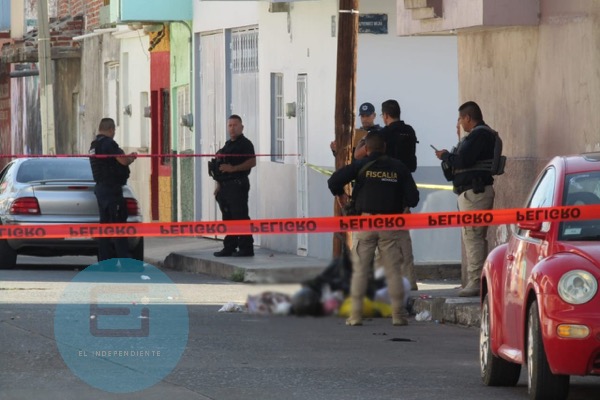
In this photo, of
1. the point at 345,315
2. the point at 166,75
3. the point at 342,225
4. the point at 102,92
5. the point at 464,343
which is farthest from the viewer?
the point at 102,92

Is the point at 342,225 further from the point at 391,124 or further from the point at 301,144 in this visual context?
the point at 301,144

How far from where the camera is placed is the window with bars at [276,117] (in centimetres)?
2430

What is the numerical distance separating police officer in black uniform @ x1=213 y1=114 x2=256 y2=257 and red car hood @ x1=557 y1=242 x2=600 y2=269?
12.7m

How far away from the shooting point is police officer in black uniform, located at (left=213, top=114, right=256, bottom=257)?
867 inches

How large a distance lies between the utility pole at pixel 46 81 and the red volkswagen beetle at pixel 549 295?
21.2 m

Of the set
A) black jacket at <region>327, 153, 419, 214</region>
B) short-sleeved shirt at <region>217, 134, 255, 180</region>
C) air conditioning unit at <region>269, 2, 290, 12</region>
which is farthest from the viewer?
air conditioning unit at <region>269, 2, 290, 12</region>

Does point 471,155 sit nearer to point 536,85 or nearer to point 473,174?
point 473,174

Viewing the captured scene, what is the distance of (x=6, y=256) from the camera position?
21.2m

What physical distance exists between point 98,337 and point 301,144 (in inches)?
411

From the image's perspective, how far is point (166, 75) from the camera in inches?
1213

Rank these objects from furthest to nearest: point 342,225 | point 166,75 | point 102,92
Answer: point 102,92 < point 166,75 < point 342,225

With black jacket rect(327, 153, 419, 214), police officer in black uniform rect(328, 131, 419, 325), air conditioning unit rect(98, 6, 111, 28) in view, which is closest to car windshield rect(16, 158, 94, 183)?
police officer in black uniform rect(328, 131, 419, 325)

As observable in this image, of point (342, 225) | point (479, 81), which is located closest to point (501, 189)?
point (479, 81)

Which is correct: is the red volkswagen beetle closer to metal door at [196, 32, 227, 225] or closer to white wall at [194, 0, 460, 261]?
white wall at [194, 0, 460, 261]
